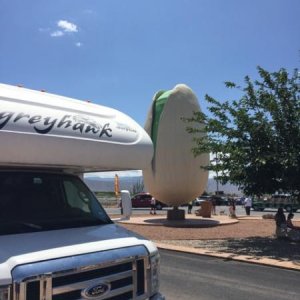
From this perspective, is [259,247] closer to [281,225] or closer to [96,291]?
[281,225]

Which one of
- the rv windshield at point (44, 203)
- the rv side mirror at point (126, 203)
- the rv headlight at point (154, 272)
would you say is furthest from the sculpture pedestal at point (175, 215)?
the rv headlight at point (154, 272)

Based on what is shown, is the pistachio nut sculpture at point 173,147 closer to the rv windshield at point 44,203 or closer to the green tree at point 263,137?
the green tree at point 263,137

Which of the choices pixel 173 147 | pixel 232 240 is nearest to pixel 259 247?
pixel 232 240

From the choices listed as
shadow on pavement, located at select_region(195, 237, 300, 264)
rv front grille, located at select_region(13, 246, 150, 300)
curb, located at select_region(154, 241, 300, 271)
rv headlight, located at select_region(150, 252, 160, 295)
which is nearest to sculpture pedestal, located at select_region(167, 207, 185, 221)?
shadow on pavement, located at select_region(195, 237, 300, 264)

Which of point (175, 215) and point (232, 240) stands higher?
point (175, 215)

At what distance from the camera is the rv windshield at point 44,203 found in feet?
14.4

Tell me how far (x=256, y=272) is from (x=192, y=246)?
4.05 metres

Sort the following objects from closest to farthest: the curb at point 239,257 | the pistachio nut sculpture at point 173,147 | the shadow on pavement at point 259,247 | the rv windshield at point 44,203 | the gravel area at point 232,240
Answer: the rv windshield at point 44,203
the curb at point 239,257
the shadow on pavement at point 259,247
the gravel area at point 232,240
the pistachio nut sculpture at point 173,147

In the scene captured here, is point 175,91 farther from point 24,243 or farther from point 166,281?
point 24,243

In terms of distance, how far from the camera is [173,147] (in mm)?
22812

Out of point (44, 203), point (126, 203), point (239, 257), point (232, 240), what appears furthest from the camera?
point (232, 240)

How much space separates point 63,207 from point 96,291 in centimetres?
137

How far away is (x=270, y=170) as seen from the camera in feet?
47.9

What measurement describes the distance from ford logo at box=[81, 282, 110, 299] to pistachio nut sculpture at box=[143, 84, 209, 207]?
18.9 metres
